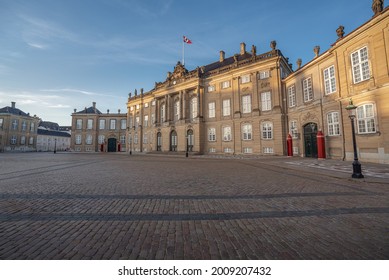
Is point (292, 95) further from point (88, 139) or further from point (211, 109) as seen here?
point (88, 139)

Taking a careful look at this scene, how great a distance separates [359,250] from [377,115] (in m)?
15.4

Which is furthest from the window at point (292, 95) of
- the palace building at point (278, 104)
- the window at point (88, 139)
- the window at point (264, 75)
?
the window at point (88, 139)

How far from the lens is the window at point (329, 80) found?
55.5 ft

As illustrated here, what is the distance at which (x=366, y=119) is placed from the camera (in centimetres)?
1371

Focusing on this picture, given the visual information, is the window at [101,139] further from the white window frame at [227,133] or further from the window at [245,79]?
the window at [245,79]

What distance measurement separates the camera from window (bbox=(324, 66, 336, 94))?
666 inches

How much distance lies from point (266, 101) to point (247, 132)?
16.8ft

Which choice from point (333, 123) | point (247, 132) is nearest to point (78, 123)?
point (247, 132)

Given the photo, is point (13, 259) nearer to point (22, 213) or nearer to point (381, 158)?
point (22, 213)

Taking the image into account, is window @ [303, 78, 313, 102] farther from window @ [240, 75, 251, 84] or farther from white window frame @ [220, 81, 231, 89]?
white window frame @ [220, 81, 231, 89]

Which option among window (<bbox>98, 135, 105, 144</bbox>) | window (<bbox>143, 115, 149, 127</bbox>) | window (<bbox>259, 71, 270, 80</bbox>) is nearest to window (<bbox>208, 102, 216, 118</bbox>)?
window (<bbox>259, 71, 270, 80</bbox>)

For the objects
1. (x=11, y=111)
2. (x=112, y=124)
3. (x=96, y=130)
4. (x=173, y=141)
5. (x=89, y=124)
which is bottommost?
(x=173, y=141)

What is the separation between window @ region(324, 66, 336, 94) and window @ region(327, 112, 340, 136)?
227 centimetres

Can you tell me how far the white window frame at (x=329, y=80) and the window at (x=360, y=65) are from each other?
201 cm
